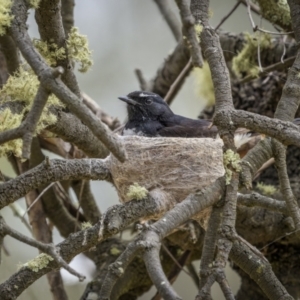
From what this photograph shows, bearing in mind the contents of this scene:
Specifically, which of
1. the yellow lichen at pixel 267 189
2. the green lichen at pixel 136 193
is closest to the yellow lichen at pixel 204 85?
the yellow lichen at pixel 267 189

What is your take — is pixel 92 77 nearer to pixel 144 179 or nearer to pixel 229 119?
pixel 144 179

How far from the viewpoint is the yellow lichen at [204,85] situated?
5129 mm

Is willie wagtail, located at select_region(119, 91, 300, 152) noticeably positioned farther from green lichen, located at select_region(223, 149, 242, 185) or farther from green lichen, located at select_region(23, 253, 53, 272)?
green lichen, located at select_region(23, 253, 53, 272)

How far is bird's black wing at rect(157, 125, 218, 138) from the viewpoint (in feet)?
13.1

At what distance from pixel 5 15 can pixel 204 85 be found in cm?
293

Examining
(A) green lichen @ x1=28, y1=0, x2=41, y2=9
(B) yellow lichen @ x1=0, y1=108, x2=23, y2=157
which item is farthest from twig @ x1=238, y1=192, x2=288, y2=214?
A: (A) green lichen @ x1=28, y1=0, x2=41, y2=9

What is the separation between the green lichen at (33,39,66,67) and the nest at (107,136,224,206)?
50 centimetres

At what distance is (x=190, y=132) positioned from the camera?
404 cm

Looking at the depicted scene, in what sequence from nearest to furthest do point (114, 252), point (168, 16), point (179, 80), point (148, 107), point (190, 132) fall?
point (190, 132) < point (114, 252) < point (148, 107) < point (179, 80) < point (168, 16)

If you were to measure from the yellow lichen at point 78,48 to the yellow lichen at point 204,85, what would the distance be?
7.54 ft

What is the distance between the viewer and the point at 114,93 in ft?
23.4

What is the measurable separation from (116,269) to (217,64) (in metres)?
0.98

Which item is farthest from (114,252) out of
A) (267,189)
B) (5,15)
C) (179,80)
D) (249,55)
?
(5,15)

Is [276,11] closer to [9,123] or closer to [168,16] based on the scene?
[168,16]
